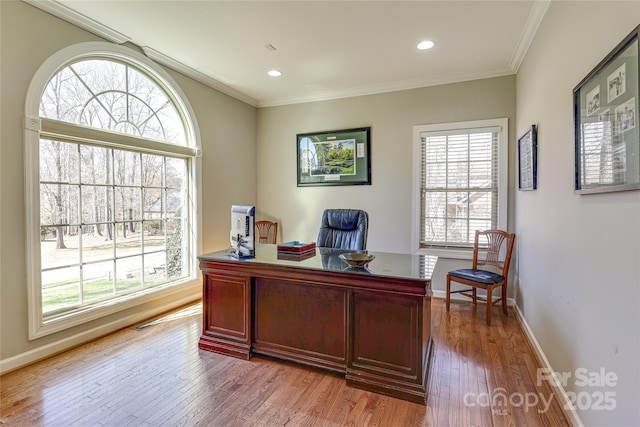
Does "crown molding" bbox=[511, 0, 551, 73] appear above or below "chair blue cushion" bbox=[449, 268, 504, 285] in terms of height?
above

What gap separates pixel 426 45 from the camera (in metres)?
3.02

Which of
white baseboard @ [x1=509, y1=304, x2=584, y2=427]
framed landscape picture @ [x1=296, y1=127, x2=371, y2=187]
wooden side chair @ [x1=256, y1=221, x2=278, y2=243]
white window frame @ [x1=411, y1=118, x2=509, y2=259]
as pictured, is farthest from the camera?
wooden side chair @ [x1=256, y1=221, x2=278, y2=243]

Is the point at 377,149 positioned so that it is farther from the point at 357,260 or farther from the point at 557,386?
the point at 557,386

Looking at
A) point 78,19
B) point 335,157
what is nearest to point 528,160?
point 335,157

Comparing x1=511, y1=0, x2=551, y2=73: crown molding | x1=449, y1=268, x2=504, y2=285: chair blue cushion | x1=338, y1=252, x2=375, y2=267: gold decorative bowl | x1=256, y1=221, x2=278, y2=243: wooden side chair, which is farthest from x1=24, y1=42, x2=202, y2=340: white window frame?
x1=511, y1=0, x2=551, y2=73: crown molding

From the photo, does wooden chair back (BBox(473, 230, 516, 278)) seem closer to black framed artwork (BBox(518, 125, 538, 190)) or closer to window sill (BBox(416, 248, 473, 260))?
window sill (BBox(416, 248, 473, 260))

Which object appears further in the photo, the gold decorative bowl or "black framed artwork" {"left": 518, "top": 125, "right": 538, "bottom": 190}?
"black framed artwork" {"left": 518, "top": 125, "right": 538, "bottom": 190}

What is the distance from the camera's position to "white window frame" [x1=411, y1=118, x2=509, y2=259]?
11.8ft

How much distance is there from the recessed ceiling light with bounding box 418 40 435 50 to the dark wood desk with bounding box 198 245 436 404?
206cm

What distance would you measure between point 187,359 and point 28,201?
1.69m

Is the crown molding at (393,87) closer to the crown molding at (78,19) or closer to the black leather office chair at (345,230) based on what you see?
the black leather office chair at (345,230)

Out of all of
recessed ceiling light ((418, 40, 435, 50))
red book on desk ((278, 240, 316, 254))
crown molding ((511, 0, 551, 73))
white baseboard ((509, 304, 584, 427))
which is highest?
recessed ceiling light ((418, 40, 435, 50))

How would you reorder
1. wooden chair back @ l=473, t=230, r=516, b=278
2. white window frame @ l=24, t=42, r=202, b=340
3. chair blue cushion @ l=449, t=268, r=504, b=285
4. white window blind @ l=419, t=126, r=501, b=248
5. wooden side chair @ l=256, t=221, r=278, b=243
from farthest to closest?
wooden side chair @ l=256, t=221, r=278, b=243, white window blind @ l=419, t=126, r=501, b=248, wooden chair back @ l=473, t=230, r=516, b=278, chair blue cushion @ l=449, t=268, r=504, b=285, white window frame @ l=24, t=42, r=202, b=340

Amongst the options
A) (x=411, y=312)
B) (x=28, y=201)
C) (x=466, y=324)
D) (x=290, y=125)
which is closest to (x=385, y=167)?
(x=290, y=125)
